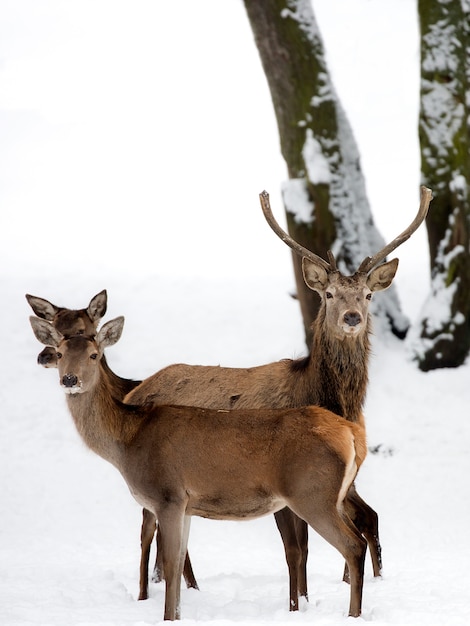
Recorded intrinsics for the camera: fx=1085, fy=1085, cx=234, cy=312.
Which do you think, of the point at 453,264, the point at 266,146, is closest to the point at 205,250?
the point at 266,146

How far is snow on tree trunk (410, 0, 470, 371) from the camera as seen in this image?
12.8 m

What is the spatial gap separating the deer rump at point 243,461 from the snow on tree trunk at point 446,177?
6186mm

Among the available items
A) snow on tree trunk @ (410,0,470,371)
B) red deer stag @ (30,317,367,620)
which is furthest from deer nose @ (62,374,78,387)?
snow on tree trunk @ (410,0,470,371)

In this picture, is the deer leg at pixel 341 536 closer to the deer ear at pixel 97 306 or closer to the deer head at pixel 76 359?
the deer head at pixel 76 359

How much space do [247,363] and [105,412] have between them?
7.29 meters

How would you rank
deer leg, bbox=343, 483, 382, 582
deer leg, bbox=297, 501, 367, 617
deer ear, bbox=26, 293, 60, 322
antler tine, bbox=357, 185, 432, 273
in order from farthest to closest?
deer ear, bbox=26, 293, 60, 322, antler tine, bbox=357, 185, 432, 273, deer leg, bbox=343, 483, 382, 582, deer leg, bbox=297, 501, 367, 617

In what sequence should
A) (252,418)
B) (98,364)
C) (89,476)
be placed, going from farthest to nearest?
(89,476), (98,364), (252,418)

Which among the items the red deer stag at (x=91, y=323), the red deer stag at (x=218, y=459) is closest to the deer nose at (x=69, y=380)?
the red deer stag at (x=218, y=459)

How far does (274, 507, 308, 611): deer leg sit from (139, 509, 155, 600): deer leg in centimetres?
104

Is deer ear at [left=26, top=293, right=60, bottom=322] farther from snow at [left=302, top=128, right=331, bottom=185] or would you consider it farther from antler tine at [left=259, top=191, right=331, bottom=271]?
snow at [left=302, top=128, right=331, bottom=185]

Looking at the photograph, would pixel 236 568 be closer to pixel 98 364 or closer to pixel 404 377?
pixel 98 364

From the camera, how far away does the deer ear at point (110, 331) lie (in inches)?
299

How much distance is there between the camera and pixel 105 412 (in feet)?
23.9

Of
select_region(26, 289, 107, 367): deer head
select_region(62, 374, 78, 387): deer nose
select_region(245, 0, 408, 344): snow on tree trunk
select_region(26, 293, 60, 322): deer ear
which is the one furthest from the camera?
select_region(245, 0, 408, 344): snow on tree trunk
